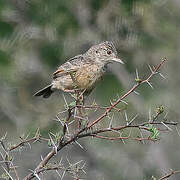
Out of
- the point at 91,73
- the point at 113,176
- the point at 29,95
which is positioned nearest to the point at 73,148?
the point at 113,176

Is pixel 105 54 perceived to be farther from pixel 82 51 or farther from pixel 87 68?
pixel 82 51

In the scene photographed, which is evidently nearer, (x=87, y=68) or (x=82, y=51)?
(x=87, y=68)

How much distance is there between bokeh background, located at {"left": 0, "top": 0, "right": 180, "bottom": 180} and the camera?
8.02 metres

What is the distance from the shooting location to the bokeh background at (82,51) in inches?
316

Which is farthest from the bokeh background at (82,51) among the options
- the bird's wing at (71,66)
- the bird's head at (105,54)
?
the bird's head at (105,54)

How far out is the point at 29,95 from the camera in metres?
8.92

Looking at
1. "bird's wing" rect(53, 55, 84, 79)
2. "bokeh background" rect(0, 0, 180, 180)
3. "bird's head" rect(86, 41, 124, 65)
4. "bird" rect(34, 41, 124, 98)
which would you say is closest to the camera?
"bird" rect(34, 41, 124, 98)

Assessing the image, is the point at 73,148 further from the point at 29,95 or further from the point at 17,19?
the point at 17,19

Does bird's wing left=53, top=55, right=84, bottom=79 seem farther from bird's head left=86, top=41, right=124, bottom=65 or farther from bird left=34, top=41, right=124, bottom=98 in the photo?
bird's head left=86, top=41, right=124, bottom=65

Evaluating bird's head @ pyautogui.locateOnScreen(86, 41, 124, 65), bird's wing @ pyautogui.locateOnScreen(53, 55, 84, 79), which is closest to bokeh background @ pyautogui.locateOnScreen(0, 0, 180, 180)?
bird's wing @ pyautogui.locateOnScreen(53, 55, 84, 79)

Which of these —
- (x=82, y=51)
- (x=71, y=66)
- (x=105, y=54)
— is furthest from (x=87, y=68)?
(x=82, y=51)

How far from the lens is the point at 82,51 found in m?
8.63

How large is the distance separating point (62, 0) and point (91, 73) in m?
2.75

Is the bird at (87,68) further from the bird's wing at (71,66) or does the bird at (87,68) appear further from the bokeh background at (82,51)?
the bokeh background at (82,51)
